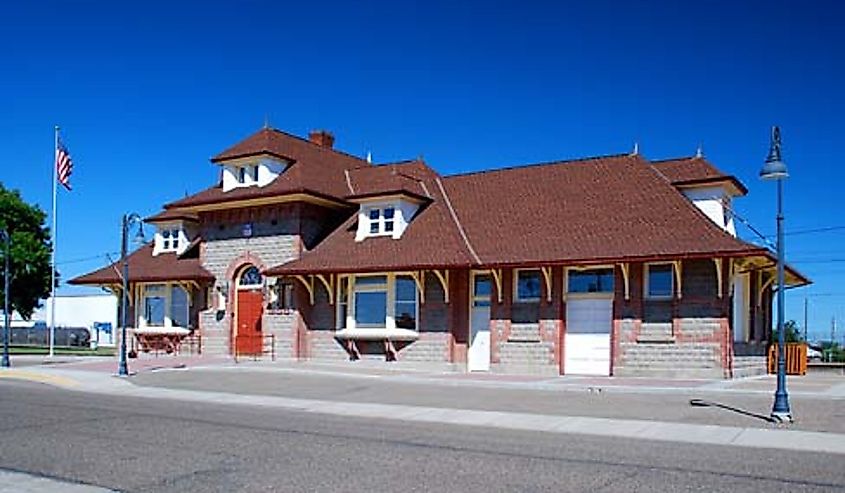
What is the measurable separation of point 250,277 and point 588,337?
44.0ft

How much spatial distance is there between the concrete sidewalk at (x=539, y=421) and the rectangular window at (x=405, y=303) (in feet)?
27.8

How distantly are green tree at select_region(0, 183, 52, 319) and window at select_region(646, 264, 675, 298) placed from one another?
37125 millimetres

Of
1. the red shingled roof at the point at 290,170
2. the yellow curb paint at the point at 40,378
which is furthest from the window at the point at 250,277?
the yellow curb paint at the point at 40,378

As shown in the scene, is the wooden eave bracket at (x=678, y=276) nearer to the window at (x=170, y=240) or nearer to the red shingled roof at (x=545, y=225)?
the red shingled roof at (x=545, y=225)

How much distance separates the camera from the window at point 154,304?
36062 mm

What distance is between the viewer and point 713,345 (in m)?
24.1

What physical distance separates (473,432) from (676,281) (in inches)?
473

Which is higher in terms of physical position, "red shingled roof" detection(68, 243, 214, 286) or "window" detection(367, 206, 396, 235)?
"window" detection(367, 206, 396, 235)

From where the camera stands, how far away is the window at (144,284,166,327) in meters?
36.1

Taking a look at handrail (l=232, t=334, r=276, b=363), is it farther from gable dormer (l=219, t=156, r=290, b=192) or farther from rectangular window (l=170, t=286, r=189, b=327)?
gable dormer (l=219, t=156, r=290, b=192)

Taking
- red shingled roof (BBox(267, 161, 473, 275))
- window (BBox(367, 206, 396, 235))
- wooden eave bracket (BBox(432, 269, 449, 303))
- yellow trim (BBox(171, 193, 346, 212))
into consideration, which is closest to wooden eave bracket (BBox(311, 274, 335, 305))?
red shingled roof (BBox(267, 161, 473, 275))

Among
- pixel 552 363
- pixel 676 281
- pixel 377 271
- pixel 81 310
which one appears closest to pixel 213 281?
pixel 377 271

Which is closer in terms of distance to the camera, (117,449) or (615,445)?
(117,449)

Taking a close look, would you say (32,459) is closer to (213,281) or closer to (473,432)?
(473,432)
